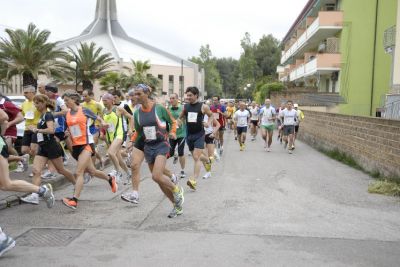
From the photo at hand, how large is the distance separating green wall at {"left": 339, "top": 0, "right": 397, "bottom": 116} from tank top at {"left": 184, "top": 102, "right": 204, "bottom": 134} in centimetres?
2335

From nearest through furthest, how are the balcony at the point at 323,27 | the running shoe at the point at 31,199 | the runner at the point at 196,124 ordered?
the running shoe at the point at 31,199
the runner at the point at 196,124
the balcony at the point at 323,27

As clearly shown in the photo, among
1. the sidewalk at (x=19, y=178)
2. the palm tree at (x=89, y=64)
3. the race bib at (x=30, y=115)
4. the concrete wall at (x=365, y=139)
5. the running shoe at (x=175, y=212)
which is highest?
the palm tree at (x=89, y=64)

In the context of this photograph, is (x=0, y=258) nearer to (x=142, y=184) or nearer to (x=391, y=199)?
(x=142, y=184)

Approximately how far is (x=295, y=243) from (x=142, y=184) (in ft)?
15.5

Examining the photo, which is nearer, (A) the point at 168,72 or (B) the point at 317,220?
(B) the point at 317,220

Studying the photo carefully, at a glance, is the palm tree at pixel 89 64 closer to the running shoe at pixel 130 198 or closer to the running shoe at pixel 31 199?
the running shoe at pixel 31 199

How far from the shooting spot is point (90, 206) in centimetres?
750

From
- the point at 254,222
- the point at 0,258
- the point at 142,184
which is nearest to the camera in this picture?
the point at 0,258

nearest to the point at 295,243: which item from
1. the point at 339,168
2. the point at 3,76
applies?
the point at 339,168

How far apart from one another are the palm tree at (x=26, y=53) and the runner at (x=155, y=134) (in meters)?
28.6

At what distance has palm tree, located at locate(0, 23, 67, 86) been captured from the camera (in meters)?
32.8

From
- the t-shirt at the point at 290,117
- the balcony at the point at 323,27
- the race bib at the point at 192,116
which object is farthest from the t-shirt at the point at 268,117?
the balcony at the point at 323,27

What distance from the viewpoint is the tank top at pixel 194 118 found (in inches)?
367

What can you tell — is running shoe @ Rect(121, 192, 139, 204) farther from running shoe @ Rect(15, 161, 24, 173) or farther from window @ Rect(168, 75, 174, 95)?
window @ Rect(168, 75, 174, 95)
